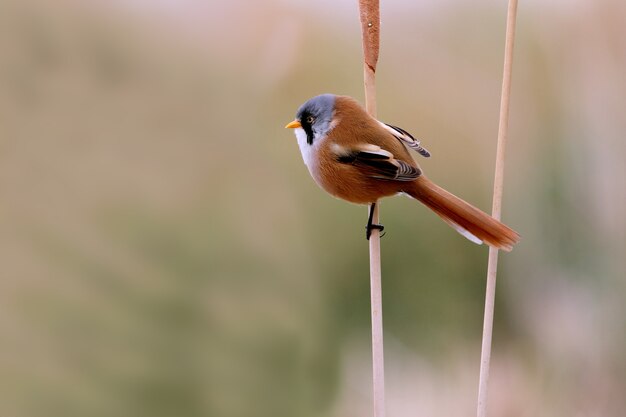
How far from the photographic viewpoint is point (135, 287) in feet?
4.52

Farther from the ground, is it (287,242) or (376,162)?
(287,242)

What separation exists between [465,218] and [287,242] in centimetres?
69

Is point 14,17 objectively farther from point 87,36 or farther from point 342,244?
point 342,244

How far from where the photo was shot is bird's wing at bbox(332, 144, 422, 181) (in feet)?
2.77

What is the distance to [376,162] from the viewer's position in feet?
2.82

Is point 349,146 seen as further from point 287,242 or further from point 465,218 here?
point 287,242

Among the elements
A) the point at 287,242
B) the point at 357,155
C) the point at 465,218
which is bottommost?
the point at 465,218

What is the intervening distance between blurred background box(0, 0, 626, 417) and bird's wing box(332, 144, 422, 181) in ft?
1.60

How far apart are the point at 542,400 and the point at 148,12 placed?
1.14 metres

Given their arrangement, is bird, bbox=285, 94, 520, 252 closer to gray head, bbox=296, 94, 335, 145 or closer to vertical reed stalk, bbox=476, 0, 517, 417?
gray head, bbox=296, 94, 335, 145

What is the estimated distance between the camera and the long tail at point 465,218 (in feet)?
2.32

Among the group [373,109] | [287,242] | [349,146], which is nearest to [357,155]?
[349,146]

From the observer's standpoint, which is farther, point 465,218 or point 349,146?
point 349,146

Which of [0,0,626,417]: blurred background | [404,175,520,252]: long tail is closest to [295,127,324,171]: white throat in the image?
[404,175,520,252]: long tail
